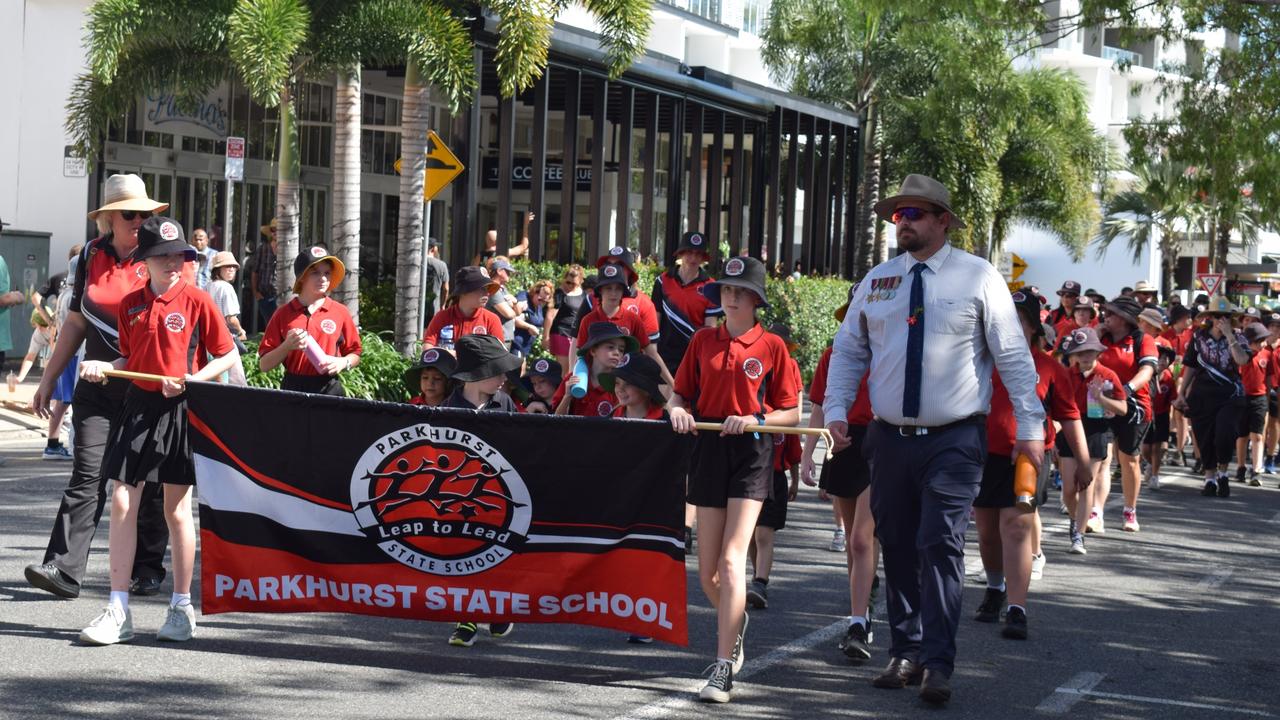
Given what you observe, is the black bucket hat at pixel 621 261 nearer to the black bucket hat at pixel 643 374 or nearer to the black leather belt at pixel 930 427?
the black bucket hat at pixel 643 374

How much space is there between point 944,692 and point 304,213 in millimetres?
24113

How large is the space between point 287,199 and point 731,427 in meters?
13.8

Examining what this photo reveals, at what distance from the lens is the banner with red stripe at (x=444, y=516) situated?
7344mm

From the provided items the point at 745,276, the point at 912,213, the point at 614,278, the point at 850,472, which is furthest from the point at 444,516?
the point at 614,278

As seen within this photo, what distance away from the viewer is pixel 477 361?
803cm

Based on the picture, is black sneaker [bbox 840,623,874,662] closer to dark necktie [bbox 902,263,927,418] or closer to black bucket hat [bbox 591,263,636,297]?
dark necktie [bbox 902,263,927,418]

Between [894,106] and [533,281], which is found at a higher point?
[894,106]

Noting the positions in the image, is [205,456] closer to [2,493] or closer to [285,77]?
[2,493]

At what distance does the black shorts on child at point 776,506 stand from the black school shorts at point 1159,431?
31.3ft

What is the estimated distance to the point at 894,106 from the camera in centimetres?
4575

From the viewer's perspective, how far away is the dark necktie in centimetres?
721

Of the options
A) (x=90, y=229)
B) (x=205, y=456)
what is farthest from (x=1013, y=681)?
(x=90, y=229)

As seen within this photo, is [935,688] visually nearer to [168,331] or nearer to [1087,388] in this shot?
[168,331]

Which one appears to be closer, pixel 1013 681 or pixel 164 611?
pixel 1013 681
